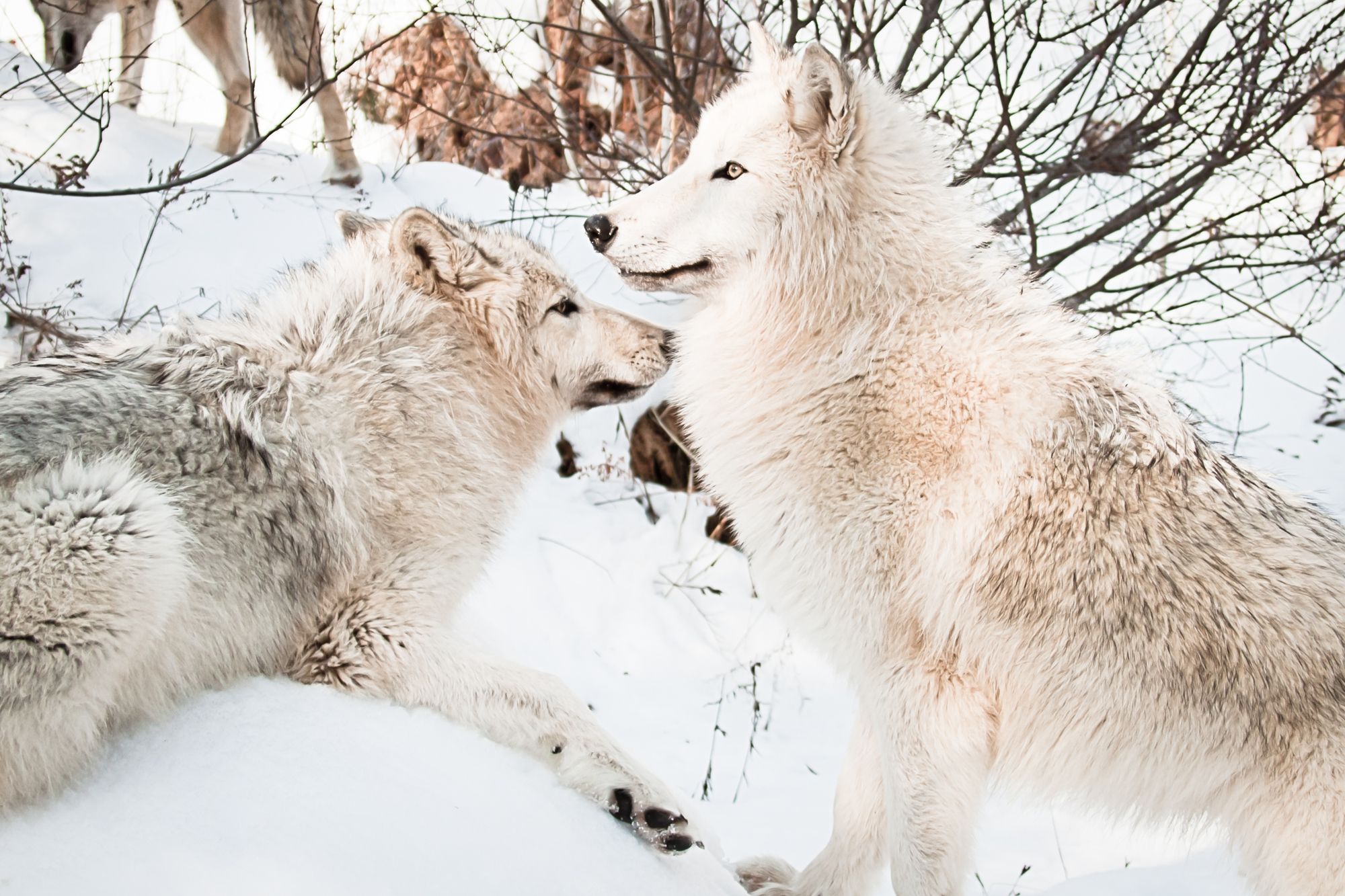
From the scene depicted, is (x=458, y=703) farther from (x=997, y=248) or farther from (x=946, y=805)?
(x=997, y=248)

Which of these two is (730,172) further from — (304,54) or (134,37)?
(134,37)

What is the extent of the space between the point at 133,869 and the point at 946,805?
6.29 ft

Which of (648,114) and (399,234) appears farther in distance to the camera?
(648,114)

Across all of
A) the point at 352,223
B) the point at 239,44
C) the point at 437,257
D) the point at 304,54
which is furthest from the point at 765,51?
the point at 239,44

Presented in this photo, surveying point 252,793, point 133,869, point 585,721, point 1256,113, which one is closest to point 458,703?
point 585,721

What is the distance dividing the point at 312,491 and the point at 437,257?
3.19 feet

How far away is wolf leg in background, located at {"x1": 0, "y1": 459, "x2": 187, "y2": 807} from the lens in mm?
2223

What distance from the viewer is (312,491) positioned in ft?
9.67

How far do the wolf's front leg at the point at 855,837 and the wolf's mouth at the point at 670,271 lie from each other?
146 centimetres

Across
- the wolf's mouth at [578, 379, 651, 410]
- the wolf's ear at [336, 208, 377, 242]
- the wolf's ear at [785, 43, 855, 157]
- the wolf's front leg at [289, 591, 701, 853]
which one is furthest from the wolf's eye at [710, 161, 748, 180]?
the wolf's front leg at [289, 591, 701, 853]

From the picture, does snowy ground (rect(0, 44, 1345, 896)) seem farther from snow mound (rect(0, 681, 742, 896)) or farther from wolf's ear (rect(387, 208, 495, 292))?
wolf's ear (rect(387, 208, 495, 292))

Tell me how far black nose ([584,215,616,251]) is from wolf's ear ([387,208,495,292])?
62 cm

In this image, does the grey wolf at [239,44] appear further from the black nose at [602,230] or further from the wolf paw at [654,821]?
the wolf paw at [654,821]

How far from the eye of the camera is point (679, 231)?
2.95 meters
